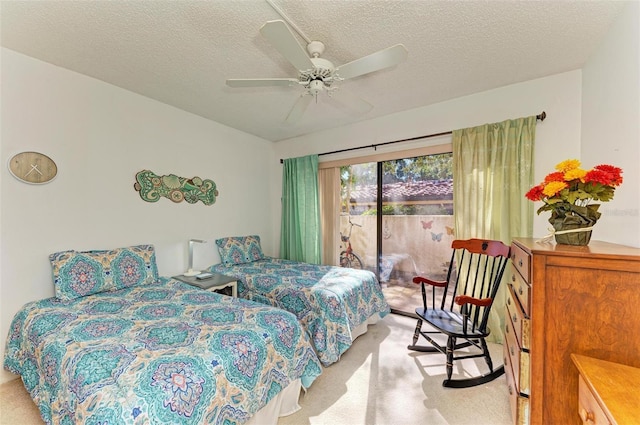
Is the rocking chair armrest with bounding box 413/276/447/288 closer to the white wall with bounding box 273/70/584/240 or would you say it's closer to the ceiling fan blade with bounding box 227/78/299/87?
the white wall with bounding box 273/70/584/240

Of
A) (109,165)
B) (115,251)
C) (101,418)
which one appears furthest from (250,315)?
(109,165)

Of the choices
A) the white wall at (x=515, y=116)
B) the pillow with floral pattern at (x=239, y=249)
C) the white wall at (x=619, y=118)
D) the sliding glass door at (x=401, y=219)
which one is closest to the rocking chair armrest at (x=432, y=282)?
the sliding glass door at (x=401, y=219)

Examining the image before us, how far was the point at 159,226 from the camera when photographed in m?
2.92

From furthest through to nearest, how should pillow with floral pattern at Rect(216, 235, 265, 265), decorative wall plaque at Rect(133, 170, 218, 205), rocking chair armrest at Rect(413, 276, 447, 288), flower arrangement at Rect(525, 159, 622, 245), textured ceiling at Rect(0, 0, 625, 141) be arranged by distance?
pillow with floral pattern at Rect(216, 235, 265, 265) < decorative wall plaque at Rect(133, 170, 218, 205) < rocking chair armrest at Rect(413, 276, 447, 288) < textured ceiling at Rect(0, 0, 625, 141) < flower arrangement at Rect(525, 159, 622, 245)

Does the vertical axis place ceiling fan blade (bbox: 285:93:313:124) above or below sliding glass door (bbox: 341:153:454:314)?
above

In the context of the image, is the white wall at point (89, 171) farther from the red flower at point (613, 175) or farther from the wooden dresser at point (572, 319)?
the red flower at point (613, 175)

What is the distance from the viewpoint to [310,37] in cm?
180

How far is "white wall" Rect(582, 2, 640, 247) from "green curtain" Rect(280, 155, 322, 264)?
9.40 feet

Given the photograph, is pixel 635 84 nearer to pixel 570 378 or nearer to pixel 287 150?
pixel 570 378

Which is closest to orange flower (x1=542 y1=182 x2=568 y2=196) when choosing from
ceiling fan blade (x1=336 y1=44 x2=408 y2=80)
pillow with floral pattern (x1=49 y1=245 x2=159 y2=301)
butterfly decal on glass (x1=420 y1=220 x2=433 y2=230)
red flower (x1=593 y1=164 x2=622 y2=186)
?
red flower (x1=593 y1=164 x2=622 y2=186)

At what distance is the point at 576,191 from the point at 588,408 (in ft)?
3.09

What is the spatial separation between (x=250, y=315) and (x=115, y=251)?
166cm

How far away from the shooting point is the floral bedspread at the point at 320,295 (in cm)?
224

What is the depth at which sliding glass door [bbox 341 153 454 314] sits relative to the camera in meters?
3.06
